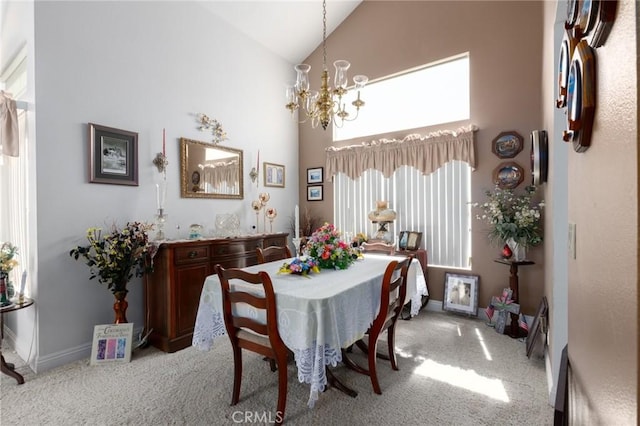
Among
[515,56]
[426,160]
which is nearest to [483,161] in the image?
[426,160]

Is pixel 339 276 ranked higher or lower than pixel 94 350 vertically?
higher

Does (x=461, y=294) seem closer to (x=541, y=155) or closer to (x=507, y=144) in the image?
(x=507, y=144)

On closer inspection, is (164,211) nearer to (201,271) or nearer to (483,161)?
(201,271)

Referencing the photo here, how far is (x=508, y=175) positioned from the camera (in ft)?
11.2

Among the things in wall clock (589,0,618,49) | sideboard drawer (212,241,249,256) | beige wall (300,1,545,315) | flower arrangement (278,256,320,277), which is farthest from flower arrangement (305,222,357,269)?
beige wall (300,1,545,315)

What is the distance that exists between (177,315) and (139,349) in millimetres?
505

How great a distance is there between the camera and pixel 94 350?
8.59ft

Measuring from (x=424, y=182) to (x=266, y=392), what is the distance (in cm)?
312

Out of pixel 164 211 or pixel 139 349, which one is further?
pixel 164 211

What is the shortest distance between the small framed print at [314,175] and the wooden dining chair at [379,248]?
1.55 meters

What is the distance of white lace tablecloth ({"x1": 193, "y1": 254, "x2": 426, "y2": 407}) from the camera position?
1.62 metres

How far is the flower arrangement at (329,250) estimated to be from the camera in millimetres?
2412

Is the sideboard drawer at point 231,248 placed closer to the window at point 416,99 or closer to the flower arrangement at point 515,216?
the window at point 416,99

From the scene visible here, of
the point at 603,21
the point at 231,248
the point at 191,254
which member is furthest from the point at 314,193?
the point at 603,21
